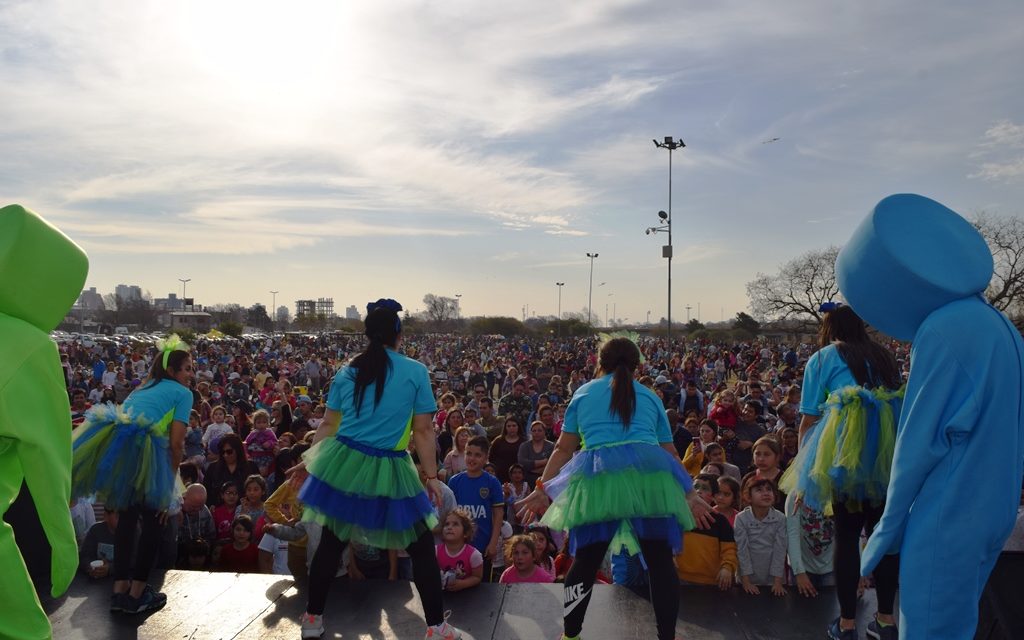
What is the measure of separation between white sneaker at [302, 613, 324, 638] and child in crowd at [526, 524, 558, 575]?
1.88 meters

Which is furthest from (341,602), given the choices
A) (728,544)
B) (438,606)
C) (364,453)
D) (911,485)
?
(911,485)

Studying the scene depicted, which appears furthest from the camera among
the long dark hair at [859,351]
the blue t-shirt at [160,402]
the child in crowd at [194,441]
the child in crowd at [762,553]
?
the child in crowd at [194,441]

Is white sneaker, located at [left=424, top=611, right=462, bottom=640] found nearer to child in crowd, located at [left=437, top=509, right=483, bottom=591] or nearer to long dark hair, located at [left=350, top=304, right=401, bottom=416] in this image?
child in crowd, located at [left=437, top=509, right=483, bottom=591]

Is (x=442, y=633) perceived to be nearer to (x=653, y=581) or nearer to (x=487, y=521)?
(x=653, y=581)

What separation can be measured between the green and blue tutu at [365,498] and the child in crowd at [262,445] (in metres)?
5.18

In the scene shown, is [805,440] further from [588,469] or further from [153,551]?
[153,551]

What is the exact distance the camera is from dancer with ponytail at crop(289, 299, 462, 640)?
359 cm

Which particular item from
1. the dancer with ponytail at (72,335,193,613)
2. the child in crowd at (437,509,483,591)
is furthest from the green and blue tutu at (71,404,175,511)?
the child in crowd at (437,509,483,591)

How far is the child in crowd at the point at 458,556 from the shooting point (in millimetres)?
4613

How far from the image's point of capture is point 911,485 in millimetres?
2164

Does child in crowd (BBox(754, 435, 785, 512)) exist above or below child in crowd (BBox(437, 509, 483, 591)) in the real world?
above

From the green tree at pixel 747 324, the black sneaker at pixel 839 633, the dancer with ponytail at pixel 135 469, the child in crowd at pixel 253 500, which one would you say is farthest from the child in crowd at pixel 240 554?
the green tree at pixel 747 324

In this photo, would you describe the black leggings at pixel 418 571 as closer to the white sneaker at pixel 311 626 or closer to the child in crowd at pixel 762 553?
the white sneaker at pixel 311 626

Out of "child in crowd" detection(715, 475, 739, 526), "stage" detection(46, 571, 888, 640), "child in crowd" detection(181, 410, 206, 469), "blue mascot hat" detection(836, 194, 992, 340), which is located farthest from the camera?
"child in crowd" detection(181, 410, 206, 469)
